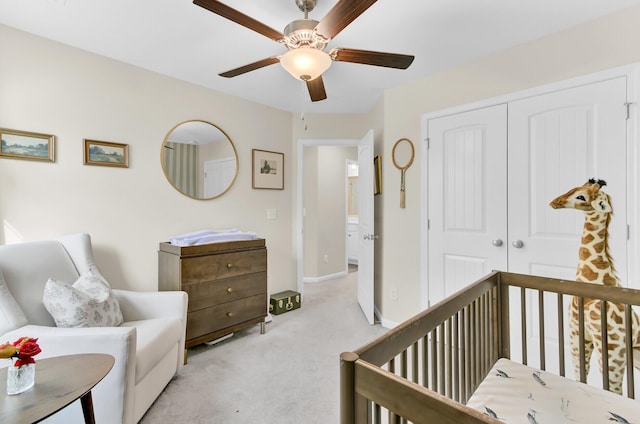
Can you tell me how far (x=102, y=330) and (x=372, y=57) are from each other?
1938 millimetres

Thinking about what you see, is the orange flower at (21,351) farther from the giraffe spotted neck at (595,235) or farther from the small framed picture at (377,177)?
the small framed picture at (377,177)

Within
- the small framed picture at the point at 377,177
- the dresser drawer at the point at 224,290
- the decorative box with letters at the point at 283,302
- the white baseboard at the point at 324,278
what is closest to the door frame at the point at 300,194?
the decorative box with letters at the point at 283,302

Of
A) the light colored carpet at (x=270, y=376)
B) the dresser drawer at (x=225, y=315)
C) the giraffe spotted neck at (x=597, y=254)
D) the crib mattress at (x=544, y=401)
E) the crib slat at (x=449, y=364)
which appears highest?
the giraffe spotted neck at (x=597, y=254)

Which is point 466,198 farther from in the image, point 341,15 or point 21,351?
point 21,351

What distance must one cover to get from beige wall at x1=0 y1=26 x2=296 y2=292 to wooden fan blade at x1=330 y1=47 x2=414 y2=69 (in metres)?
1.74

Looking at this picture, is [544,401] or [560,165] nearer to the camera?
[544,401]

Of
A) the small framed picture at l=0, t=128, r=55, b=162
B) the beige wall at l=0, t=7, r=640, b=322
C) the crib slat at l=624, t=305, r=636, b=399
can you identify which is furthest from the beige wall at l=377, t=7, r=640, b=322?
the small framed picture at l=0, t=128, r=55, b=162

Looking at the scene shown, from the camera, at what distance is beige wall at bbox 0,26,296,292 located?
1969 mm

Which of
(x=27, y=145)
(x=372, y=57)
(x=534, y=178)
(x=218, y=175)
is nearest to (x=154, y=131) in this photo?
(x=218, y=175)

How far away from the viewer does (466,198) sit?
241cm

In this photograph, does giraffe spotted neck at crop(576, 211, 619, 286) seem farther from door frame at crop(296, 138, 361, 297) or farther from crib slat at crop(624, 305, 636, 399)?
door frame at crop(296, 138, 361, 297)

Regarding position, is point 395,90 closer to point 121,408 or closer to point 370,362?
point 370,362

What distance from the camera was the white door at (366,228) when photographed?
3.03 metres

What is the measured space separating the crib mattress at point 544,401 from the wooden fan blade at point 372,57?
1.57 meters
